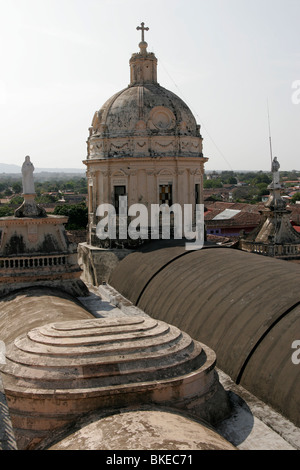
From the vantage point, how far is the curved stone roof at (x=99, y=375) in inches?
261

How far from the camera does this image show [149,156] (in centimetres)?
1980

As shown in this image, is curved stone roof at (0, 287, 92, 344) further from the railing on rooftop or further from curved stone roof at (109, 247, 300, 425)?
curved stone roof at (109, 247, 300, 425)

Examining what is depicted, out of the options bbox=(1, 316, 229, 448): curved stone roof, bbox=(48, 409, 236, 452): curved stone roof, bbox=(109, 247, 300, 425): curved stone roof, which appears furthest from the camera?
bbox=(109, 247, 300, 425): curved stone roof

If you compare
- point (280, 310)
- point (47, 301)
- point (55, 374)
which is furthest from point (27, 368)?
point (47, 301)

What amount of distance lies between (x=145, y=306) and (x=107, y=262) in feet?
18.3

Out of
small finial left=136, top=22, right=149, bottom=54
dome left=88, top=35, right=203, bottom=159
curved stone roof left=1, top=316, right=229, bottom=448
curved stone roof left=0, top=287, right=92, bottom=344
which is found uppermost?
small finial left=136, top=22, right=149, bottom=54

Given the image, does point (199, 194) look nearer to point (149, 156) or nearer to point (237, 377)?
point (149, 156)

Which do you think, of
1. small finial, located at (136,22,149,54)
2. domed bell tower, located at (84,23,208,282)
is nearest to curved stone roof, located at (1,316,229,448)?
domed bell tower, located at (84,23,208,282)

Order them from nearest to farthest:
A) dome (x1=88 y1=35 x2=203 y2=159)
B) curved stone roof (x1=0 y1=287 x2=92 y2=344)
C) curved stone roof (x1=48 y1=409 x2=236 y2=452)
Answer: curved stone roof (x1=48 y1=409 x2=236 y2=452)
curved stone roof (x1=0 y1=287 x2=92 y2=344)
dome (x1=88 y1=35 x2=203 y2=159)

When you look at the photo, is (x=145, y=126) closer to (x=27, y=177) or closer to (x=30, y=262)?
(x=27, y=177)

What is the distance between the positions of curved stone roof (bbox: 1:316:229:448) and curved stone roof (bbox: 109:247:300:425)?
56.0 inches

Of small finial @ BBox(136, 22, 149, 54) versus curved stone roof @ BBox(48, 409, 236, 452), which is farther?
small finial @ BBox(136, 22, 149, 54)

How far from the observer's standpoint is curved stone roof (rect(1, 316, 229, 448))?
6.63 metres

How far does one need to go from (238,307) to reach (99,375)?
4.85 metres
